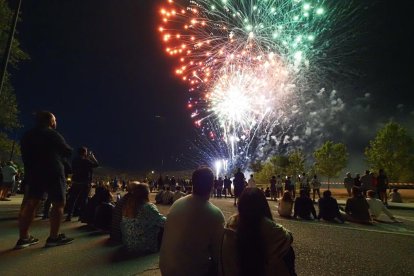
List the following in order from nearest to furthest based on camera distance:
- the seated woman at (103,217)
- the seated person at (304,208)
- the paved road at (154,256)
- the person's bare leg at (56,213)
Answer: the paved road at (154,256), the person's bare leg at (56,213), the seated woman at (103,217), the seated person at (304,208)

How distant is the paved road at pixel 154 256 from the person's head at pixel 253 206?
2785 mm

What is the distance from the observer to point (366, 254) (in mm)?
7066

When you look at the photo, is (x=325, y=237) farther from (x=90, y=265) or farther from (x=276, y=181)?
(x=276, y=181)

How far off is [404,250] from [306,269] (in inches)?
119

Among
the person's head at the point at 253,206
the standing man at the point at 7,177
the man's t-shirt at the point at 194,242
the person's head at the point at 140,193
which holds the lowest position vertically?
the man's t-shirt at the point at 194,242

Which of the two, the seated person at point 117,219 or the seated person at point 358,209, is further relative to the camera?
the seated person at point 358,209

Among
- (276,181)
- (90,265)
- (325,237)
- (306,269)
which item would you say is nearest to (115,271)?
(90,265)

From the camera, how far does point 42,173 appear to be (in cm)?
652

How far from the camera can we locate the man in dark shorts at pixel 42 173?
254 inches

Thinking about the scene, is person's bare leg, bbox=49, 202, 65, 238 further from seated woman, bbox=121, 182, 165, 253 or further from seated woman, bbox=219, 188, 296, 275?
seated woman, bbox=219, 188, 296, 275

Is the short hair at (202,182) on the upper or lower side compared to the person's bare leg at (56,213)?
upper

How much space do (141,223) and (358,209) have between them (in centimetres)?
856

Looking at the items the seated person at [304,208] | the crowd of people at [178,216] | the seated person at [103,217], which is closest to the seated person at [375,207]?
the crowd of people at [178,216]

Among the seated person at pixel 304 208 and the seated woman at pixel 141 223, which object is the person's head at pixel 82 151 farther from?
the seated person at pixel 304 208
